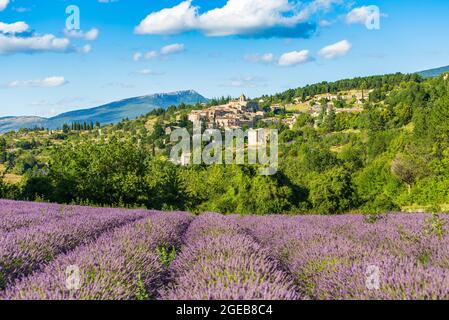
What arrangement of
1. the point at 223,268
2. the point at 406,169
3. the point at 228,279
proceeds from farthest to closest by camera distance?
the point at 406,169, the point at 223,268, the point at 228,279

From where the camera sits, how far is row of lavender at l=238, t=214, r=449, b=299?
2816 mm

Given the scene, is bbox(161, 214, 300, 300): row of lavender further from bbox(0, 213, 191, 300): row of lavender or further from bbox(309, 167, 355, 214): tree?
bbox(309, 167, 355, 214): tree

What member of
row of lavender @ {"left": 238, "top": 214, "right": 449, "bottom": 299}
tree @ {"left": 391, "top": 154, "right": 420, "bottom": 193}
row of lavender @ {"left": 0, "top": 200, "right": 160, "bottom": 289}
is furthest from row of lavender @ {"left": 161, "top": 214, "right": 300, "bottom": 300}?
tree @ {"left": 391, "top": 154, "right": 420, "bottom": 193}

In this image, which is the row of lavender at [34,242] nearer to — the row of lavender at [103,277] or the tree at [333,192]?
the row of lavender at [103,277]

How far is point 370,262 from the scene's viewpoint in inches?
140

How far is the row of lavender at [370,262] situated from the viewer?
111 inches

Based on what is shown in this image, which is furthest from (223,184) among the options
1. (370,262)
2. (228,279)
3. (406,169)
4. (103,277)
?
(228,279)

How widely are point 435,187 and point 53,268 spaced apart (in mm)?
42276

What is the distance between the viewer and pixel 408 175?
49.7 m

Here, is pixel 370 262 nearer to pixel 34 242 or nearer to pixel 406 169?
pixel 34 242

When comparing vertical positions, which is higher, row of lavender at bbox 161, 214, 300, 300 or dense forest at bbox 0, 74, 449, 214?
row of lavender at bbox 161, 214, 300, 300

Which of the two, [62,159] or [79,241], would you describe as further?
[62,159]
